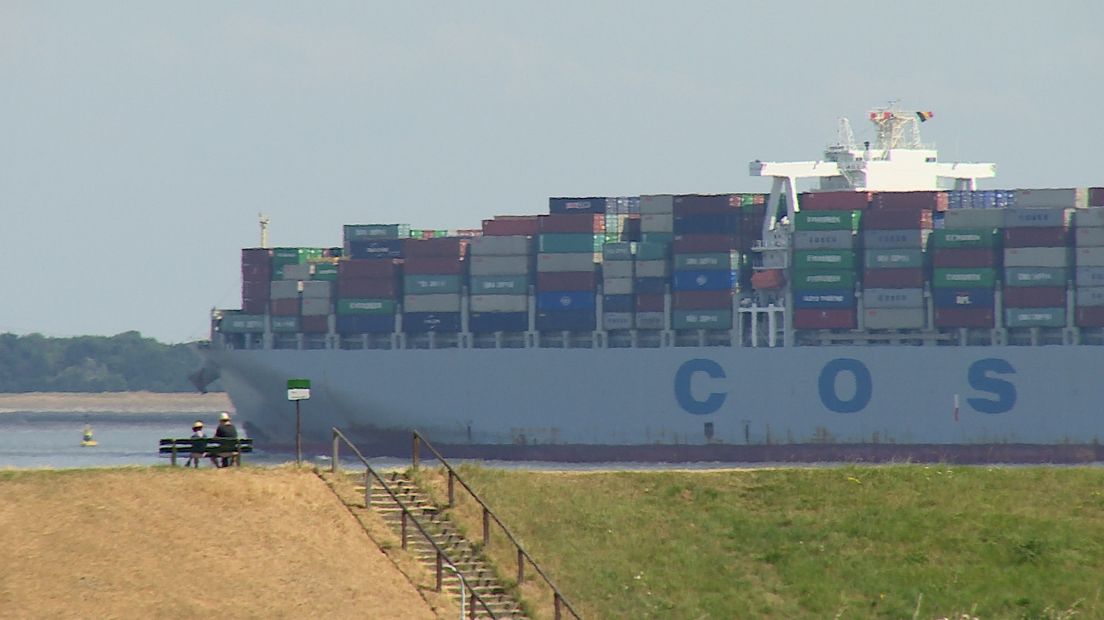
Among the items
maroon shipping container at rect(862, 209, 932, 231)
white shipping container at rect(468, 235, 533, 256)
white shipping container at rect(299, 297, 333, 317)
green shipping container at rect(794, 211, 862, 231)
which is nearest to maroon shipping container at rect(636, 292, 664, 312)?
white shipping container at rect(468, 235, 533, 256)

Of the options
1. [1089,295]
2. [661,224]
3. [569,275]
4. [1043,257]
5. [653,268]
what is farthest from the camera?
[569,275]

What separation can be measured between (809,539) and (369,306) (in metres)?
48.2

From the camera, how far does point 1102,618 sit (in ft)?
72.0

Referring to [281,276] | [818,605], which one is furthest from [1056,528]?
[281,276]

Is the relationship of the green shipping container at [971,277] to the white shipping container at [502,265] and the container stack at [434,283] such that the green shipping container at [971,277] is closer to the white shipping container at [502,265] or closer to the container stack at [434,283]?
the white shipping container at [502,265]

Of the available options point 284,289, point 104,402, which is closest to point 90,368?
point 104,402

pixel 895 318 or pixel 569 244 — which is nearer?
pixel 895 318

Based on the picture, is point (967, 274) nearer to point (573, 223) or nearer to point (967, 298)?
point (967, 298)

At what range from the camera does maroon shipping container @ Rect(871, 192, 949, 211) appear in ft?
213

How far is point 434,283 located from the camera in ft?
231

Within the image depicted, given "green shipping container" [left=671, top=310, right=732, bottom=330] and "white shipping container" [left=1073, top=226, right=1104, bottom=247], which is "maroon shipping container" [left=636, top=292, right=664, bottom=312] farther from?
"white shipping container" [left=1073, top=226, right=1104, bottom=247]

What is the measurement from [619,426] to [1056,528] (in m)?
43.4

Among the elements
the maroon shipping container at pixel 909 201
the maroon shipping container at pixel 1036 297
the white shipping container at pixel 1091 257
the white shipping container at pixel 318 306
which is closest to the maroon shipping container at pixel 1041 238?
the white shipping container at pixel 1091 257

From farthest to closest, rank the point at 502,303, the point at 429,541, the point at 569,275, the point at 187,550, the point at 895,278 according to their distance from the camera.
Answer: the point at 502,303
the point at 569,275
the point at 895,278
the point at 429,541
the point at 187,550
